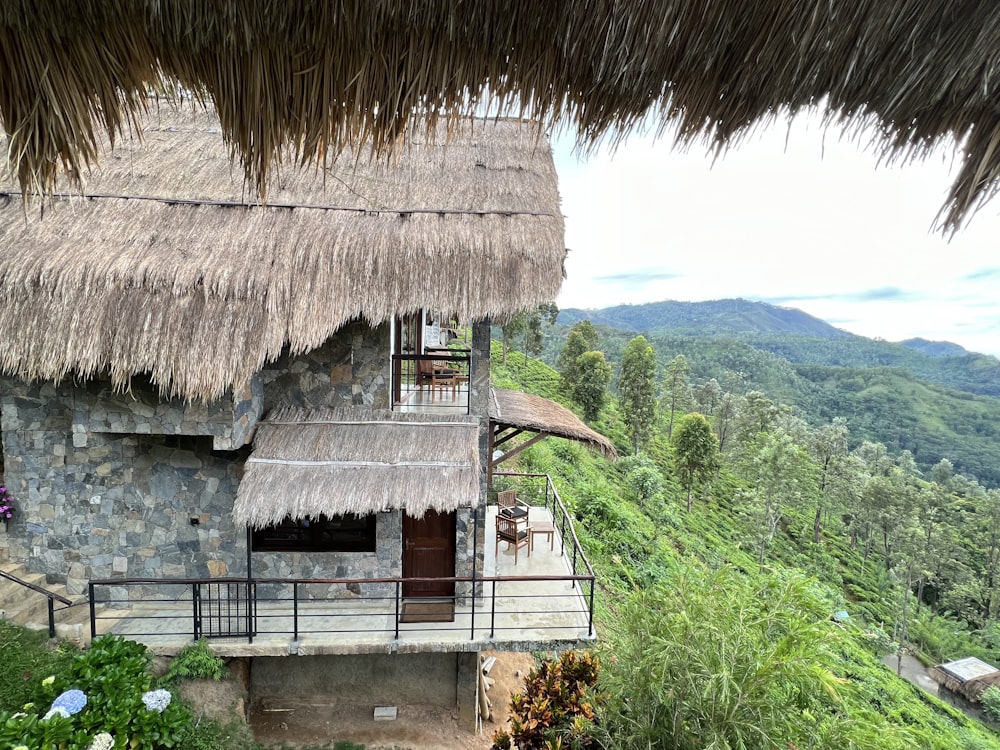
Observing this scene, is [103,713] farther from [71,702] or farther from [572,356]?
[572,356]

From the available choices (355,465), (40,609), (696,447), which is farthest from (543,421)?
(696,447)

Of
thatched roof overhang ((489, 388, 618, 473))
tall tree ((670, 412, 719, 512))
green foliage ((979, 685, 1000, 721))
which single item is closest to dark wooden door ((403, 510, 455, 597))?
thatched roof overhang ((489, 388, 618, 473))

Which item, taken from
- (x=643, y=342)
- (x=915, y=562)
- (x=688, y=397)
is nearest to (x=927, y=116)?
(x=643, y=342)

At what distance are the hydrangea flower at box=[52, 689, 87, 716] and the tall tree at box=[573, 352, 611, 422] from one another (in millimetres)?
19653

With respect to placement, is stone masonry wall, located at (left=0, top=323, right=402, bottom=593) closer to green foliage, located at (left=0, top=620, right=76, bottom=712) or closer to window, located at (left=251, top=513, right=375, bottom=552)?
window, located at (left=251, top=513, right=375, bottom=552)

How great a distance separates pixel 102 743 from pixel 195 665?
59.7 inches

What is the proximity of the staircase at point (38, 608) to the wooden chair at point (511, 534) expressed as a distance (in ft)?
17.5

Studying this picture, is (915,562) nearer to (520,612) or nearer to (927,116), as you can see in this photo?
(520,612)

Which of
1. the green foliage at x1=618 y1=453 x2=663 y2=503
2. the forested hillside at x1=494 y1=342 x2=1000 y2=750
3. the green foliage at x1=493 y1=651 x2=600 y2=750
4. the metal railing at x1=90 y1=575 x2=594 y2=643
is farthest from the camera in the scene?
the green foliage at x1=618 y1=453 x2=663 y2=503

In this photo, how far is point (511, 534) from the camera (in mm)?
7613

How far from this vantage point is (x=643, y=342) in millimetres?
22078

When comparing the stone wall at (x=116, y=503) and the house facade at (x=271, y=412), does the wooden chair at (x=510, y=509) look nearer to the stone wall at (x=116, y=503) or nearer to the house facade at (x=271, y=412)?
the house facade at (x=271, y=412)

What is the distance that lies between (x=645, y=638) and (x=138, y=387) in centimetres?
597

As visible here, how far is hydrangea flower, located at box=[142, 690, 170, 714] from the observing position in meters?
4.46
